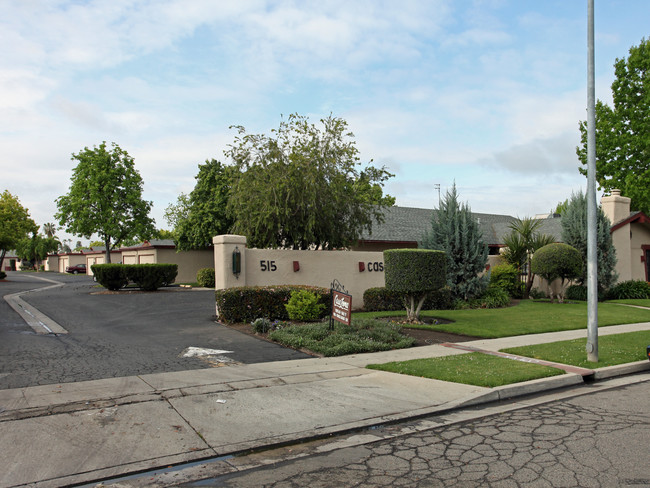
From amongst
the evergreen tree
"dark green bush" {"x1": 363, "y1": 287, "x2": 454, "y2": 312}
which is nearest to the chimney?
the evergreen tree

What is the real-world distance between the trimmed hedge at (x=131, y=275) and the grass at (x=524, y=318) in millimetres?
13753

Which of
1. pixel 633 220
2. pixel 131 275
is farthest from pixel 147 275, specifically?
pixel 633 220

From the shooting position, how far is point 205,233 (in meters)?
35.7

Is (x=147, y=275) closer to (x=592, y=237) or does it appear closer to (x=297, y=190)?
(x=297, y=190)

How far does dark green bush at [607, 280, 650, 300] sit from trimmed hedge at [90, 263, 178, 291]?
22068 millimetres

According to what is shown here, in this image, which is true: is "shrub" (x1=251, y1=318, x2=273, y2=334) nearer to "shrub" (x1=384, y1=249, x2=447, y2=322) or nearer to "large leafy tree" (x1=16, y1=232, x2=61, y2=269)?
"shrub" (x1=384, y1=249, x2=447, y2=322)

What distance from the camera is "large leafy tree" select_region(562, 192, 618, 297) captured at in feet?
76.6

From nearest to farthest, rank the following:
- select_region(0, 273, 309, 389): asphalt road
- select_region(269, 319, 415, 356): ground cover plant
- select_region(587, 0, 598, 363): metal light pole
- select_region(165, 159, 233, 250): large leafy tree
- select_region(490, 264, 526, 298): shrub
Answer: select_region(0, 273, 309, 389): asphalt road
select_region(587, 0, 598, 363): metal light pole
select_region(269, 319, 415, 356): ground cover plant
select_region(490, 264, 526, 298): shrub
select_region(165, 159, 233, 250): large leafy tree

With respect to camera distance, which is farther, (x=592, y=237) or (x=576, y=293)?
(x=576, y=293)

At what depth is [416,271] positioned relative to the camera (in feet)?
45.8

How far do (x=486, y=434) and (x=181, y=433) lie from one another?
343 cm

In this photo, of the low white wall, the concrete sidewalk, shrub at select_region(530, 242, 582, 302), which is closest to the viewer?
the concrete sidewalk

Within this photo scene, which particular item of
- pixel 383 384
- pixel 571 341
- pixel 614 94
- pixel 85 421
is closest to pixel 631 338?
pixel 571 341

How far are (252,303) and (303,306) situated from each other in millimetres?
1403
